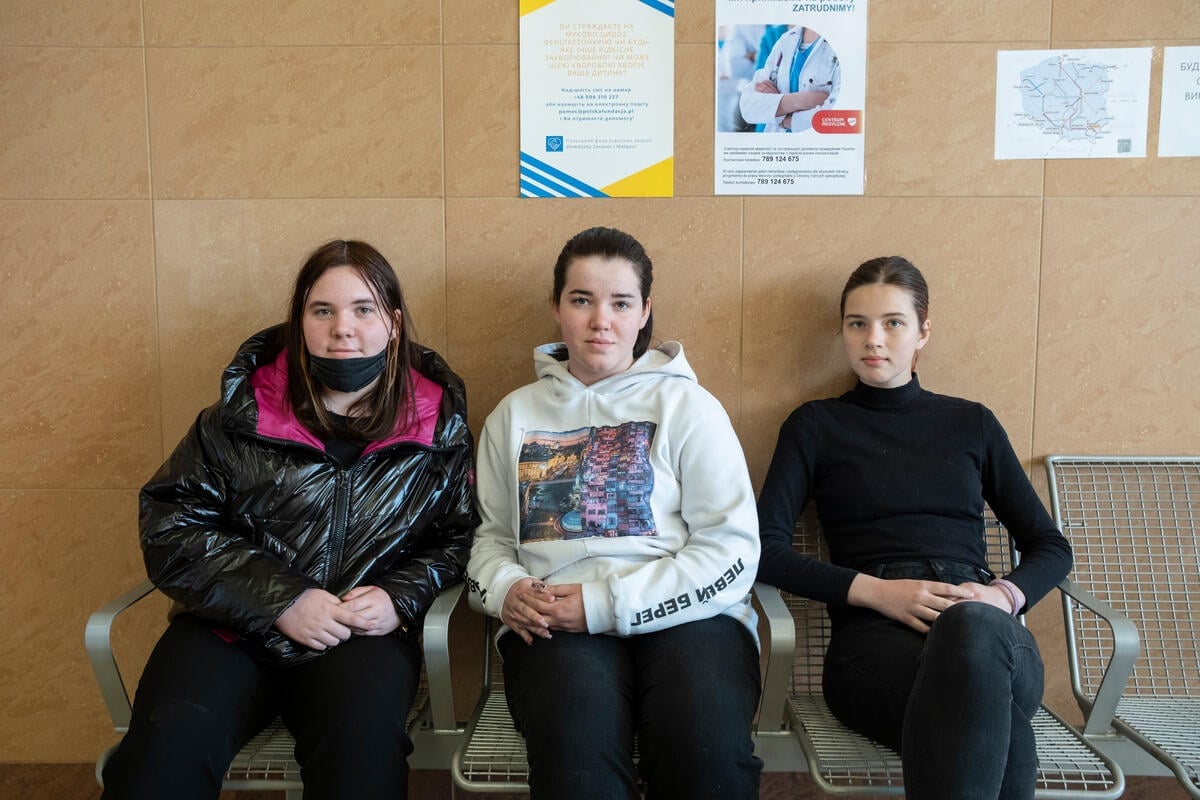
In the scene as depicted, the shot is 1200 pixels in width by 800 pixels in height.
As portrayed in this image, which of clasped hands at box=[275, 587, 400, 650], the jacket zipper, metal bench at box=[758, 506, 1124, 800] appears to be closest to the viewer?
metal bench at box=[758, 506, 1124, 800]

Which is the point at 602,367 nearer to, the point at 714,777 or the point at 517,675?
Answer: the point at 517,675

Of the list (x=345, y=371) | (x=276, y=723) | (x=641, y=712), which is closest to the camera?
(x=641, y=712)

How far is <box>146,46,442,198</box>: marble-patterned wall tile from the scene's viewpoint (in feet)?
7.28

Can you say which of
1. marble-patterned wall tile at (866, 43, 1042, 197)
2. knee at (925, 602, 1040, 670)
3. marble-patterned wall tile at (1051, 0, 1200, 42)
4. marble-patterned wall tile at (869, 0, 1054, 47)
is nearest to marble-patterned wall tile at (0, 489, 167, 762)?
knee at (925, 602, 1040, 670)

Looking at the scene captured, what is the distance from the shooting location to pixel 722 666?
1629 millimetres

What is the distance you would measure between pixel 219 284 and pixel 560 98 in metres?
1.10

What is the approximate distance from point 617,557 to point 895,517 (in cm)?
73

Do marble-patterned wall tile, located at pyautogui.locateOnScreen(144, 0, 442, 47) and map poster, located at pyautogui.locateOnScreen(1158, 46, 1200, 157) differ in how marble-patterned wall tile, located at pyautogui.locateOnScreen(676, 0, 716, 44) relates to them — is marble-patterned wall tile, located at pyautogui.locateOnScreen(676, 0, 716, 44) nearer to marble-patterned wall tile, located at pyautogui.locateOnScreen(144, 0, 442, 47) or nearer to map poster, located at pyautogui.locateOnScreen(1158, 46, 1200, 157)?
marble-patterned wall tile, located at pyautogui.locateOnScreen(144, 0, 442, 47)

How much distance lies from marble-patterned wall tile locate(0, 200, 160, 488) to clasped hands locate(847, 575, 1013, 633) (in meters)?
1.98

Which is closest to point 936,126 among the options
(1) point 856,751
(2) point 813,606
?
(2) point 813,606

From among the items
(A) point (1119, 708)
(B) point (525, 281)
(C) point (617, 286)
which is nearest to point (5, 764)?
(B) point (525, 281)

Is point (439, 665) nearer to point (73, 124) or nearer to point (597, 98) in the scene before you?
point (597, 98)

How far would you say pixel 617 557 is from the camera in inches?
71.1

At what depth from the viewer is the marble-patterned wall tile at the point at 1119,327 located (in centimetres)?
222
